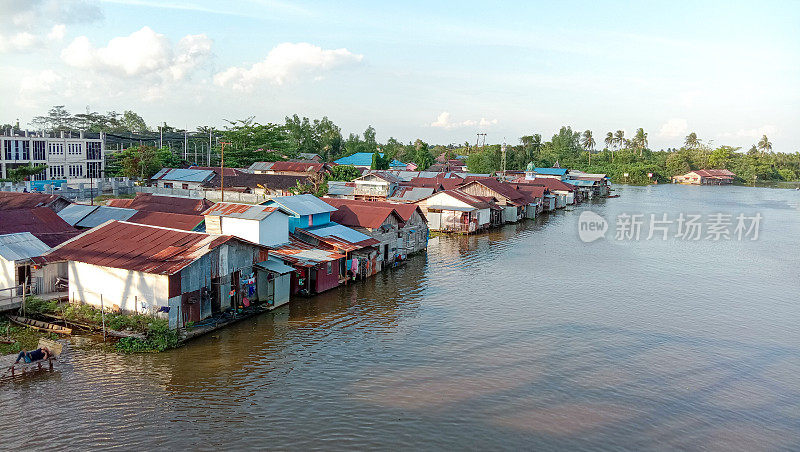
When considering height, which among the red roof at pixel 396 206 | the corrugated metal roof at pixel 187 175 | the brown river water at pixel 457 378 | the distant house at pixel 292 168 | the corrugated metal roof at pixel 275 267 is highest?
the distant house at pixel 292 168

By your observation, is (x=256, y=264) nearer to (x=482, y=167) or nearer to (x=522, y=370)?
(x=522, y=370)

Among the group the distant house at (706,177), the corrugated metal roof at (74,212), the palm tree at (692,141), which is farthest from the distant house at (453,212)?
the palm tree at (692,141)

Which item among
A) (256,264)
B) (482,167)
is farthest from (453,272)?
(482,167)

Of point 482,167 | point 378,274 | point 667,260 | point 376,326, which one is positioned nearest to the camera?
point 376,326

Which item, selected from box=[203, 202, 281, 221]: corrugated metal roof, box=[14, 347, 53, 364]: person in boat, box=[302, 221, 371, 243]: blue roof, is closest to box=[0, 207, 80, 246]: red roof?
box=[203, 202, 281, 221]: corrugated metal roof

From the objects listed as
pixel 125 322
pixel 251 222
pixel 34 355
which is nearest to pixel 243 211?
pixel 251 222

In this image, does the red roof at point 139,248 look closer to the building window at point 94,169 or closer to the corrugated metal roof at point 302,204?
the corrugated metal roof at point 302,204

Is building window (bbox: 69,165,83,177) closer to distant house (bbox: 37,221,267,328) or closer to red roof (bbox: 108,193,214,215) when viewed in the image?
red roof (bbox: 108,193,214,215)
